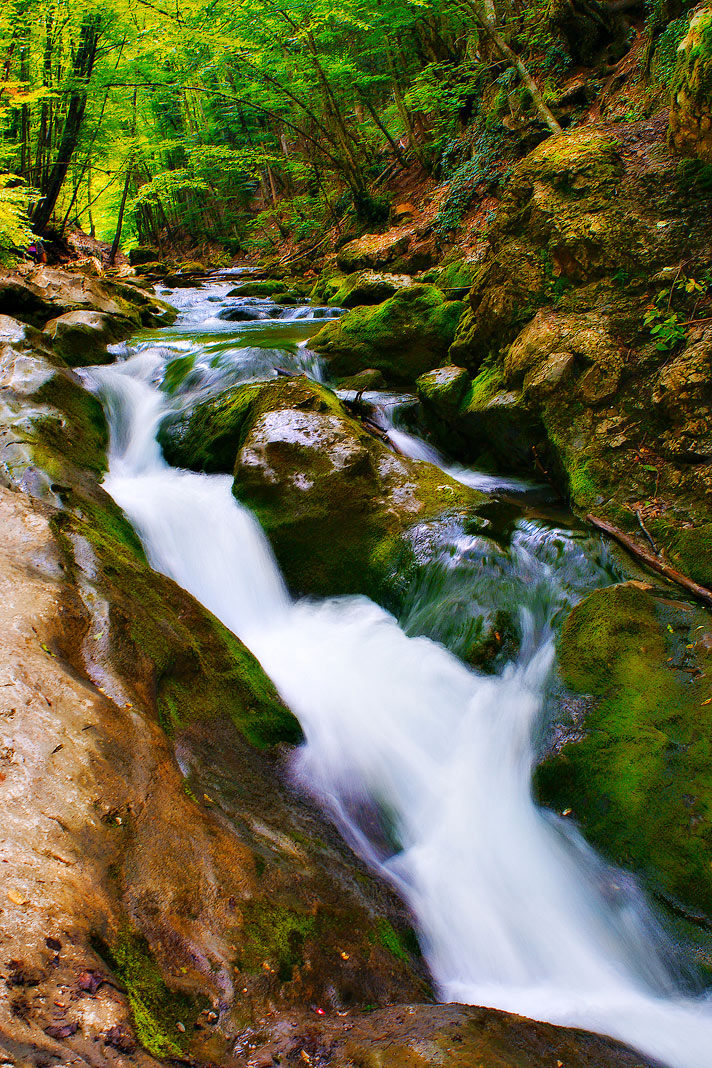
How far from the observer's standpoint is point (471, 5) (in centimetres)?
1055

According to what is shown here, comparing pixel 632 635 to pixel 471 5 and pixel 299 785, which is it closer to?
pixel 299 785

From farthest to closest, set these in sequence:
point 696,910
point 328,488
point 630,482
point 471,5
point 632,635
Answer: point 471,5, point 328,488, point 630,482, point 632,635, point 696,910

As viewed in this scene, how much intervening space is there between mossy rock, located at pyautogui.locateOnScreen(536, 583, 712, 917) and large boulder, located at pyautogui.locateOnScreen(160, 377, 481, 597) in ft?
5.63

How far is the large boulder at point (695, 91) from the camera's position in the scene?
13.9ft

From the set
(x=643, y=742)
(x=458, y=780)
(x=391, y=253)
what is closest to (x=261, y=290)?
(x=391, y=253)

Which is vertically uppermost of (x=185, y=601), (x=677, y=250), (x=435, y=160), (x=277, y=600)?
(x=435, y=160)

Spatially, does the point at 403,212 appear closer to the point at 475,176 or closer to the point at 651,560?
the point at 475,176

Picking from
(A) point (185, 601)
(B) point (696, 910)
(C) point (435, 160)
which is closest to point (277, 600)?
(A) point (185, 601)

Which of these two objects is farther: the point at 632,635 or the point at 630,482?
the point at 630,482

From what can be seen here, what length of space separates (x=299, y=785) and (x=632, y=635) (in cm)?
228

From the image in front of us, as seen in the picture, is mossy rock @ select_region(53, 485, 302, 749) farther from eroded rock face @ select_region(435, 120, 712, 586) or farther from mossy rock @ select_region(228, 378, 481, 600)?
eroded rock face @ select_region(435, 120, 712, 586)

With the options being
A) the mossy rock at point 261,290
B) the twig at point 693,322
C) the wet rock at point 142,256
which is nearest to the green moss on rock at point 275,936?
the twig at point 693,322

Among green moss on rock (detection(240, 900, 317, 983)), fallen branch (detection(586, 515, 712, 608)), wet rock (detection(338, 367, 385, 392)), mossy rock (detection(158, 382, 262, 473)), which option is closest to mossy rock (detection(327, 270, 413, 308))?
wet rock (detection(338, 367, 385, 392))

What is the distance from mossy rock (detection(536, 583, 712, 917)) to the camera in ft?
9.73
